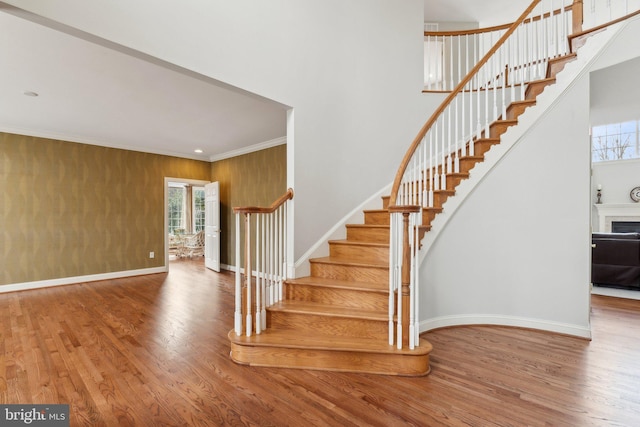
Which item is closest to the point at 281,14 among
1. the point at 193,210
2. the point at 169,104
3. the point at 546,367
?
the point at 169,104

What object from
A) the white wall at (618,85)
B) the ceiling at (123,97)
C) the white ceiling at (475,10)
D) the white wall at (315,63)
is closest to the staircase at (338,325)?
the white wall at (315,63)

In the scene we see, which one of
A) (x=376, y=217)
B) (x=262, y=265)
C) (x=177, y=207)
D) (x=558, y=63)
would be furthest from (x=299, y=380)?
(x=177, y=207)

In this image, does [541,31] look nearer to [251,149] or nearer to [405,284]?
[405,284]

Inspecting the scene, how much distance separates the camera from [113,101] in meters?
3.74

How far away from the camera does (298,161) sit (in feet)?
10.1

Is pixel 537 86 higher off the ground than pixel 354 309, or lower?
higher

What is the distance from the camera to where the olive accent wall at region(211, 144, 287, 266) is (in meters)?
5.64

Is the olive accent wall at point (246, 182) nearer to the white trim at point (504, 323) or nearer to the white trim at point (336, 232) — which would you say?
the white trim at point (336, 232)

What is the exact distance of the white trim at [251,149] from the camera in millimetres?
5562

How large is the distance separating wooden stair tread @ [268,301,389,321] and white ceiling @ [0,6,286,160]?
1.91 meters

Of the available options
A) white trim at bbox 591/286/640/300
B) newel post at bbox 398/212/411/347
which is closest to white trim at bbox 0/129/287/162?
newel post at bbox 398/212/411/347

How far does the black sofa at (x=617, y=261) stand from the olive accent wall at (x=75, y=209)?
7695mm

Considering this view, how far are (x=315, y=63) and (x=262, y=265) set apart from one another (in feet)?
7.32

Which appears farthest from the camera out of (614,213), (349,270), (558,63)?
(614,213)
